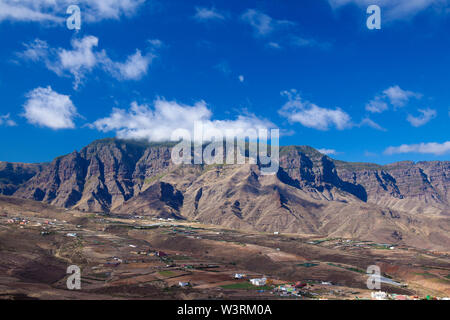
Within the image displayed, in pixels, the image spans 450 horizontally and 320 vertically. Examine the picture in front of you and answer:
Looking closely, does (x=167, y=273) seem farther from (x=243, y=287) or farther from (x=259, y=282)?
(x=259, y=282)

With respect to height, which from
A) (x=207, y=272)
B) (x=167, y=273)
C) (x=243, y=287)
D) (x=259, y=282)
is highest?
(x=259, y=282)

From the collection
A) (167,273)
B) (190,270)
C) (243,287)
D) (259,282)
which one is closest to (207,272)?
(190,270)

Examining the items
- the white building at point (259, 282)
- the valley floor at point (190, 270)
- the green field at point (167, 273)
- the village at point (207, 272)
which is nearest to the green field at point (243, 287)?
the valley floor at point (190, 270)

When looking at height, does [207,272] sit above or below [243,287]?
below

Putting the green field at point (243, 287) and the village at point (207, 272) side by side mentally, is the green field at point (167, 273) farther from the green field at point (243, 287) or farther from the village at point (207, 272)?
the green field at point (243, 287)

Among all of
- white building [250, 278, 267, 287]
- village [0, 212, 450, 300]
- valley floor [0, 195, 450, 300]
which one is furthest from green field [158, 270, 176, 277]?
white building [250, 278, 267, 287]

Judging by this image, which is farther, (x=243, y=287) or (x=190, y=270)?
(x=190, y=270)

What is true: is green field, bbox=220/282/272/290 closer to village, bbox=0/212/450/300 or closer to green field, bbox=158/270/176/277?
village, bbox=0/212/450/300

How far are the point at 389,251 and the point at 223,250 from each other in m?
95.8

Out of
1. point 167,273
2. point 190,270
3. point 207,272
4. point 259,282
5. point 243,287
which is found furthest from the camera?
point 190,270

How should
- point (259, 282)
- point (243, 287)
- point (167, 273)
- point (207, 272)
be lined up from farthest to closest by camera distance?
1. point (207, 272)
2. point (167, 273)
3. point (259, 282)
4. point (243, 287)

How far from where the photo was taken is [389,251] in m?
199
